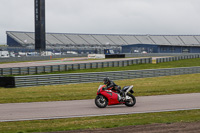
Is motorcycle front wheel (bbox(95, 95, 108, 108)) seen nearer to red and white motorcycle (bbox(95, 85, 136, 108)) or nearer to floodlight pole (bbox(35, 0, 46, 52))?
red and white motorcycle (bbox(95, 85, 136, 108))

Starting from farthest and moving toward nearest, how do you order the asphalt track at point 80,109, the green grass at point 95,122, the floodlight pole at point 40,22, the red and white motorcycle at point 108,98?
the floodlight pole at point 40,22, the red and white motorcycle at point 108,98, the asphalt track at point 80,109, the green grass at point 95,122

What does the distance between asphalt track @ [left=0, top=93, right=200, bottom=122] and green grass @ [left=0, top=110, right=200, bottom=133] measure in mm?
743

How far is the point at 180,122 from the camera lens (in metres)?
9.74

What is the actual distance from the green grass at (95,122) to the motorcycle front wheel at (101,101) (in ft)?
6.62

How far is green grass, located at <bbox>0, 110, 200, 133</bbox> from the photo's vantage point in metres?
9.38

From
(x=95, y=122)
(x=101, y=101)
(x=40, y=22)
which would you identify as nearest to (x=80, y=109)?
(x=101, y=101)

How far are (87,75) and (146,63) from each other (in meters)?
20.6

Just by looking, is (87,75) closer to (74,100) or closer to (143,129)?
(74,100)

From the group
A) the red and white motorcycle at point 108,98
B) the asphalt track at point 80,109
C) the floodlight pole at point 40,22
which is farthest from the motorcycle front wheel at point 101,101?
the floodlight pole at point 40,22

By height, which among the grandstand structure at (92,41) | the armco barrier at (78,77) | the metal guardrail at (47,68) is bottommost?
the armco barrier at (78,77)

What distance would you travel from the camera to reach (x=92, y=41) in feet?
369

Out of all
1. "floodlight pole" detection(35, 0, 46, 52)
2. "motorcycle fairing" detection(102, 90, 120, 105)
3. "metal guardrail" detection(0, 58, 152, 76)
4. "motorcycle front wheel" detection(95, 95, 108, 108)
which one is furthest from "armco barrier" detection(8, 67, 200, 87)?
"floodlight pole" detection(35, 0, 46, 52)

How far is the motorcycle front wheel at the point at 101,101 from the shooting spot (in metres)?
13.4

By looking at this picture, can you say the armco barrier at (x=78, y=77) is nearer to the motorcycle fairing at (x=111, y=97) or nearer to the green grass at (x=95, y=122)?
the motorcycle fairing at (x=111, y=97)
